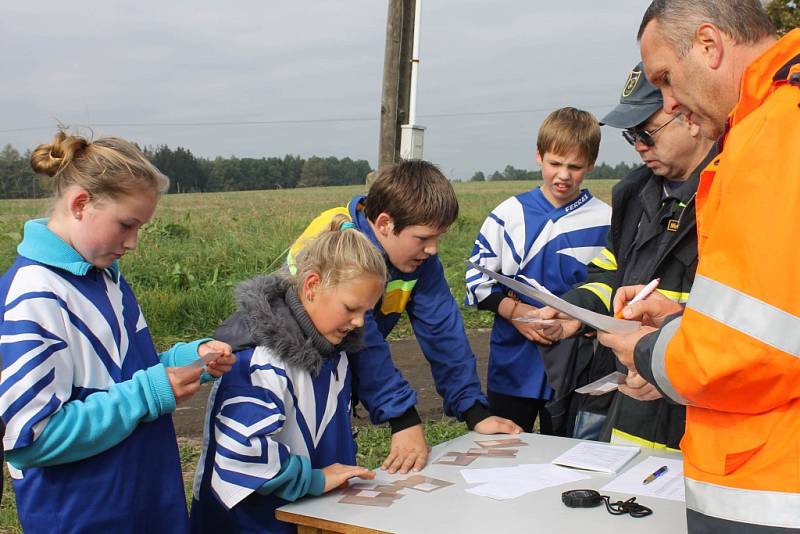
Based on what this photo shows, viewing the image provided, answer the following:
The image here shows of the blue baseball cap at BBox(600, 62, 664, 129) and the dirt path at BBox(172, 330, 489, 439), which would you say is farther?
the dirt path at BBox(172, 330, 489, 439)

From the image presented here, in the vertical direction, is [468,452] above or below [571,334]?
below

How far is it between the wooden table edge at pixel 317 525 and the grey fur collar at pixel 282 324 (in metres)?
0.45

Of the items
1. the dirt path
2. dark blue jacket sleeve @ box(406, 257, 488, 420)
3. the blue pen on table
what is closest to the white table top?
the blue pen on table

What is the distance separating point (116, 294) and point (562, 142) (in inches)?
96.6

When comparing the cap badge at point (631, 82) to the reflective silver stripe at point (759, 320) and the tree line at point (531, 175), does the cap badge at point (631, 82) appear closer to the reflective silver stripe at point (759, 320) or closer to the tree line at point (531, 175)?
the reflective silver stripe at point (759, 320)

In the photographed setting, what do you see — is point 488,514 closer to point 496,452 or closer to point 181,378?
point 496,452

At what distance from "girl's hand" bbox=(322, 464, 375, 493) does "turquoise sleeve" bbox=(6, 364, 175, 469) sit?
53cm

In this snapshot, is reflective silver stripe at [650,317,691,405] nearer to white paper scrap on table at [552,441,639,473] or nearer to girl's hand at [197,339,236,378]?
white paper scrap on table at [552,441,639,473]

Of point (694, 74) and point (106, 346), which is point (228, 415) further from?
point (694, 74)

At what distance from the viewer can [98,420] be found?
2215mm

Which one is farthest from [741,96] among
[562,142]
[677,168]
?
[562,142]

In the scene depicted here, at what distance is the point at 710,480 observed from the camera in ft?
5.42

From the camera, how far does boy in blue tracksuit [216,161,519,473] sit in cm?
307

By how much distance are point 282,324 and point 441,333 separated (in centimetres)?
116
